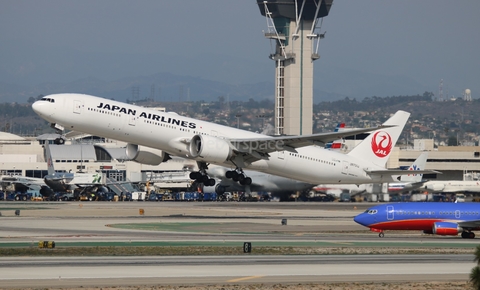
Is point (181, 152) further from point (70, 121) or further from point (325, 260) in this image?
point (325, 260)

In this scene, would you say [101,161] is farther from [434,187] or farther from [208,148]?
[208,148]

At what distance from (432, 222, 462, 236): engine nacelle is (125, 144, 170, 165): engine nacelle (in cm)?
2227

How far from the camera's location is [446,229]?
51188 millimetres

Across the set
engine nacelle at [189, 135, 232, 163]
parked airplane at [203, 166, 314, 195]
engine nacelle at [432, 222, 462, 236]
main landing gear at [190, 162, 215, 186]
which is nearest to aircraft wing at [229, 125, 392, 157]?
engine nacelle at [189, 135, 232, 163]

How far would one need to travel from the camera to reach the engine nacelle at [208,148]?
58094 mm

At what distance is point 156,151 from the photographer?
205 ft

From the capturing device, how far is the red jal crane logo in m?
70.7

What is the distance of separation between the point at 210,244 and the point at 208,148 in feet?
47.6

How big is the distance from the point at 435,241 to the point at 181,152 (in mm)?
19629

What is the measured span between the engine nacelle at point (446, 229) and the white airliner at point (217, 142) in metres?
7.16

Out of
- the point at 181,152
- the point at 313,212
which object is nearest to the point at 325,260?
the point at 181,152

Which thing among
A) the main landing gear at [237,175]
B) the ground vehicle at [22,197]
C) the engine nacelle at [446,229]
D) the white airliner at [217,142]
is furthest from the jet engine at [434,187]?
the engine nacelle at [446,229]

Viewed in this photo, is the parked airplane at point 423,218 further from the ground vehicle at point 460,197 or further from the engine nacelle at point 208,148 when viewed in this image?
the ground vehicle at point 460,197

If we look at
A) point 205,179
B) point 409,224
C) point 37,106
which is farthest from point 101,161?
point 409,224
